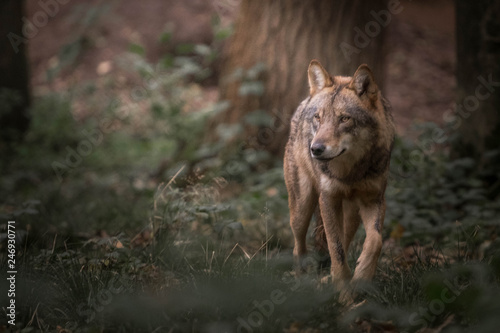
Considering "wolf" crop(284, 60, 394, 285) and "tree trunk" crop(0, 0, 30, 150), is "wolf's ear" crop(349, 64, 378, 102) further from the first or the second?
"tree trunk" crop(0, 0, 30, 150)

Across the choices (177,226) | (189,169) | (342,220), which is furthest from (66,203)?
(342,220)

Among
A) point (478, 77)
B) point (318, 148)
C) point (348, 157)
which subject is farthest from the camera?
point (478, 77)

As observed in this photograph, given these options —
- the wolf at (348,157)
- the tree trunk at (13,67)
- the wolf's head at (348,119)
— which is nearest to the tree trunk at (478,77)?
the wolf at (348,157)

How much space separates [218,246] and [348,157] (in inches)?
63.6

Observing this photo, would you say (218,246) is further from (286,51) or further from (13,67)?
(13,67)

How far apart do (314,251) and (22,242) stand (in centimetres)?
290

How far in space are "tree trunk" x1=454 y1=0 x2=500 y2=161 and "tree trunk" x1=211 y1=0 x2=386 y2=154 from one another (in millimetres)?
1408

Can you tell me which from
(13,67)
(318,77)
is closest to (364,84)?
(318,77)

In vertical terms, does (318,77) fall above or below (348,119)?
above

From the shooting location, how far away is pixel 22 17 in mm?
12664

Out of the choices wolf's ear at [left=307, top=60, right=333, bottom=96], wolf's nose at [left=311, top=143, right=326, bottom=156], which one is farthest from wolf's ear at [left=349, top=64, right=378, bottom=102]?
wolf's nose at [left=311, top=143, right=326, bottom=156]

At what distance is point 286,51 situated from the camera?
8242 millimetres

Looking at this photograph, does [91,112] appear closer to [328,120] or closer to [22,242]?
[22,242]

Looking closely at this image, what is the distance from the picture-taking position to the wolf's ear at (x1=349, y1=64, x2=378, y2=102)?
438 cm
